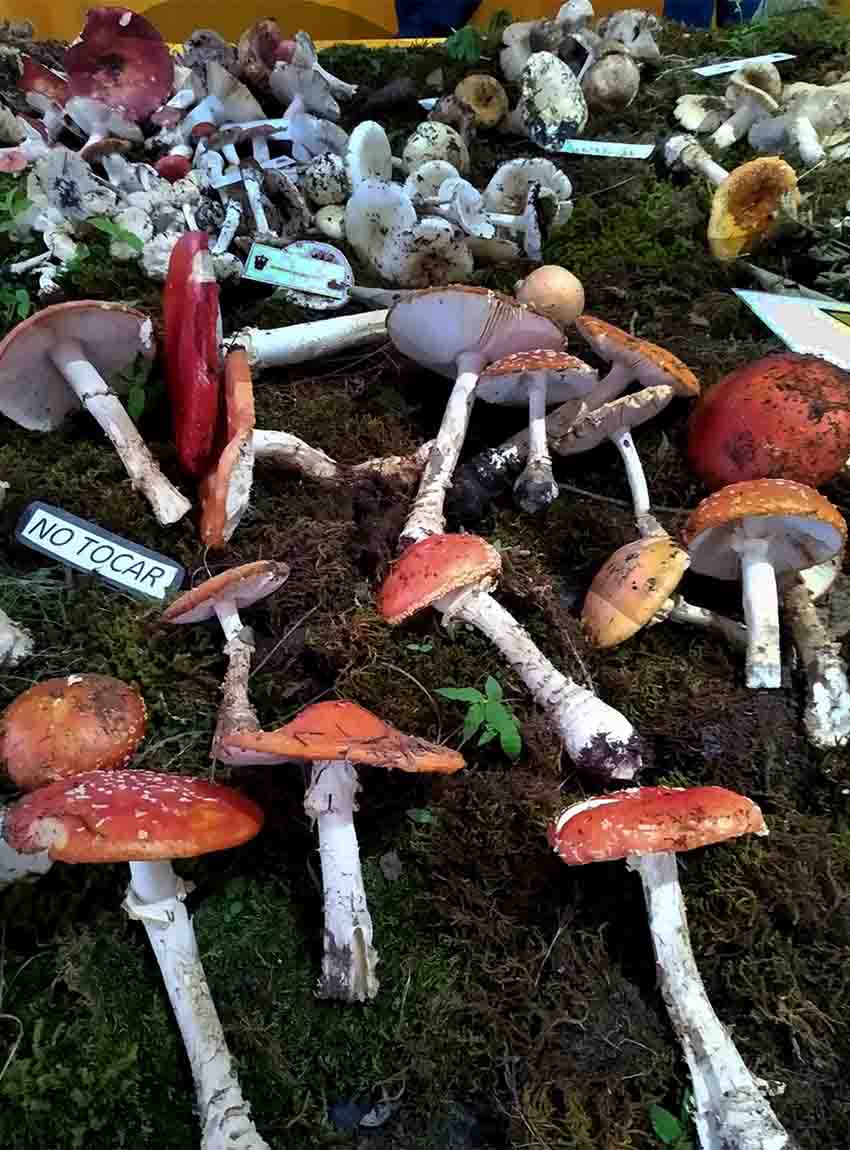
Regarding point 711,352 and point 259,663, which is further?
point 711,352

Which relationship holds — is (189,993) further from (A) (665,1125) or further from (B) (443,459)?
(B) (443,459)

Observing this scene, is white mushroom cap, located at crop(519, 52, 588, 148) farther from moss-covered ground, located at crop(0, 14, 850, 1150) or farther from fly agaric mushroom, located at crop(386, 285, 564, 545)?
moss-covered ground, located at crop(0, 14, 850, 1150)

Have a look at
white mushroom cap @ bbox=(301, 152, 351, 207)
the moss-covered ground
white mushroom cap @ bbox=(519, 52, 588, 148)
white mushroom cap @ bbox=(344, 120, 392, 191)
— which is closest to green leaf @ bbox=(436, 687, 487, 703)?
the moss-covered ground

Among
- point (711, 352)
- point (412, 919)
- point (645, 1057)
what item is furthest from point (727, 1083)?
point (711, 352)

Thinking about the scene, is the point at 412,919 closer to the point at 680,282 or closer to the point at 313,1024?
the point at 313,1024

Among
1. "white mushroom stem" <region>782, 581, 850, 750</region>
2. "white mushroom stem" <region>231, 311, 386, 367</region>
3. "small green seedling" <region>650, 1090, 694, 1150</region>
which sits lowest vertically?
"small green seedling" <region>650, 1090, 694, 1150</region>

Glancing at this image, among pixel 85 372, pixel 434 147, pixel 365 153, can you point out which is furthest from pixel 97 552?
pixel 434 147

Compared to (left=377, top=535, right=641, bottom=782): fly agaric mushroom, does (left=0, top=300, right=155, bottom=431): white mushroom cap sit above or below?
above
